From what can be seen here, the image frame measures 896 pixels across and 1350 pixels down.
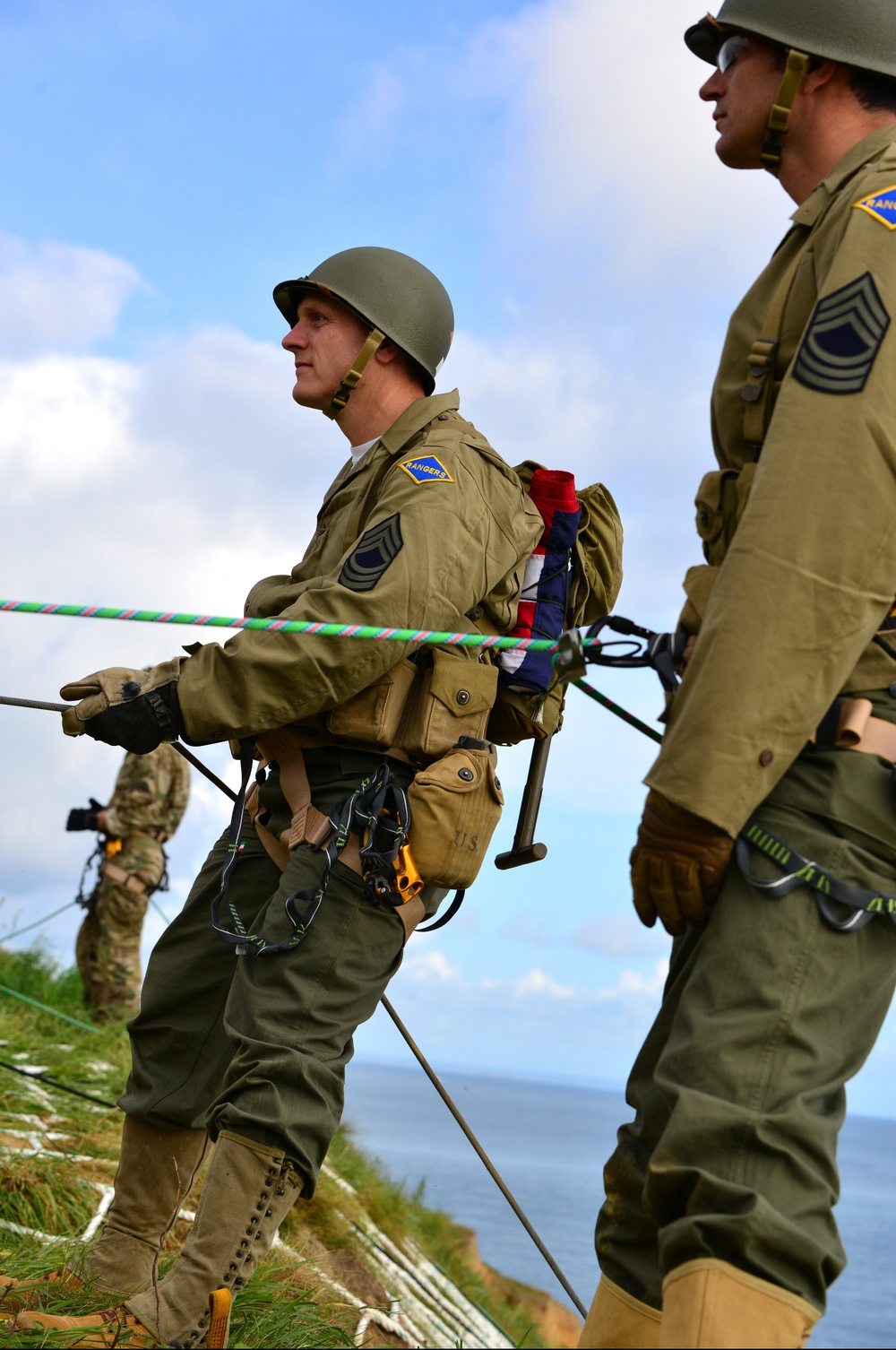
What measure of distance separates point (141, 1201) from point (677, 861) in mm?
2281

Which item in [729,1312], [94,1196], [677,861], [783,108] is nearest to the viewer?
[729,1312]

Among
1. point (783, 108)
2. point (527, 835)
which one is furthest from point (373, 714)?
point (783, 108)

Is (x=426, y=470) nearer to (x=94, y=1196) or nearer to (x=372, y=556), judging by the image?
(x=372, y=556)

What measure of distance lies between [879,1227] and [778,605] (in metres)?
120

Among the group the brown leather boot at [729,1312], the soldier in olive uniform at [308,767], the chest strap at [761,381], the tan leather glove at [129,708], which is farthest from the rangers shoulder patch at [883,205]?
the tan leather glove at [129,708]

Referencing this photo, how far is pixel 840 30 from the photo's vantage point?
2.50m

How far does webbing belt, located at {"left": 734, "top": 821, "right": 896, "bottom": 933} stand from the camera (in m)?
2.11

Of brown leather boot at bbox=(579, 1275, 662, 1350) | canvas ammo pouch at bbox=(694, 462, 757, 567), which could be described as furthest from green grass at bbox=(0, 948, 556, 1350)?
canvas ammo pouch at bbox=(694, 462, 757, 567)

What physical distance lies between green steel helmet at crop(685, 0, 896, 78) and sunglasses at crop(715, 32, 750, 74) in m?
0.07

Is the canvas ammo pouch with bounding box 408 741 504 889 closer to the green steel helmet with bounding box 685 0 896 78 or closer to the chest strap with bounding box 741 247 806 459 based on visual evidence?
the chest strap with bounding box 741 247 806 459

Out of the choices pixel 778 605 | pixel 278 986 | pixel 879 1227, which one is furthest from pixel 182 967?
pixel 879 1227

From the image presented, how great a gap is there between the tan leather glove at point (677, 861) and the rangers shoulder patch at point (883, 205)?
1.07 m

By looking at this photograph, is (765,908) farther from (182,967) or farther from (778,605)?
(182,967)

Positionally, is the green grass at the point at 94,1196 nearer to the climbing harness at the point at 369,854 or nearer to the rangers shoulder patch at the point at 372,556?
the climbing harness at the point at 369,854
